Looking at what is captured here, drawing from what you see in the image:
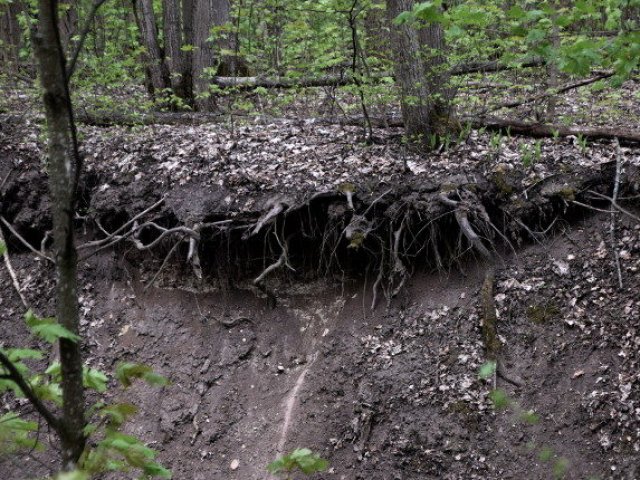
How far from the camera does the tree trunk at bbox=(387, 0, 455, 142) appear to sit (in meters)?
6.79

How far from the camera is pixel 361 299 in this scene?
664 centimetres

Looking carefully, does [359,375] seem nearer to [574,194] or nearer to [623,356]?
[623,356]

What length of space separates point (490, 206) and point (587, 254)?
1112 millimetres

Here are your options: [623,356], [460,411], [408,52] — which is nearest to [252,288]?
[460,411]

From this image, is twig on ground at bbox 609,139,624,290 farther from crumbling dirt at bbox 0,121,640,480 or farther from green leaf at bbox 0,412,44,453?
green leaf at bbox 0,412,44,453

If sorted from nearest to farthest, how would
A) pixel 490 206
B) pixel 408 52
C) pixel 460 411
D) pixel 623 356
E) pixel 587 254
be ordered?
pixel 623 356 → pixel 460 411 → pixel 587 254 → pixel 490 206 → pixel 408 52

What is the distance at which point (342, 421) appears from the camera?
19.1 ft

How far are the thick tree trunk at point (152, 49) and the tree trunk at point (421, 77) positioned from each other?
178 inches

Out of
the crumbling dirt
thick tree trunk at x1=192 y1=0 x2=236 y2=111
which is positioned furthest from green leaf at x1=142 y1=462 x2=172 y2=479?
thick tree trunk at x1=192 y1=0 x2=236 y2=111

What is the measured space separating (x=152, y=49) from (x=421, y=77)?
16.6 feet

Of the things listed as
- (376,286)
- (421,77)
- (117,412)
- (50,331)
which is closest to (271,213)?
(376,286)

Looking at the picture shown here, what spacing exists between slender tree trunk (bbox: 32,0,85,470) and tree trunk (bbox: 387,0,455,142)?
5.28m

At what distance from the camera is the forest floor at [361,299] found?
518 centimetres

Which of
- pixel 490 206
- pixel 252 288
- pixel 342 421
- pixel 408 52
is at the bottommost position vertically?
pixel 342 421
